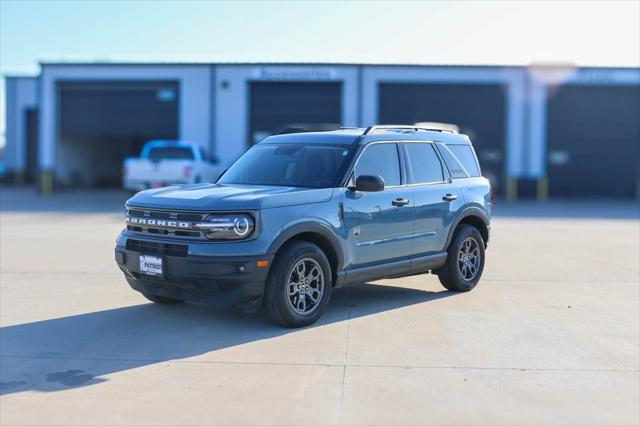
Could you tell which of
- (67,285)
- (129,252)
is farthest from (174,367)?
(67,285)

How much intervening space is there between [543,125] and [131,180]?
56.5 ft

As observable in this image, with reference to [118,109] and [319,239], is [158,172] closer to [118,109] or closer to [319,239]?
[118,109]

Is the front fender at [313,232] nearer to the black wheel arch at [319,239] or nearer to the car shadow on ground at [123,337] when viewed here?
the black wheel arch at [319,239]

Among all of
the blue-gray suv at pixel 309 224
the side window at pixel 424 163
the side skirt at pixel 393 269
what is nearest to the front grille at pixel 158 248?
the blue-gray suv at pixel 309 224

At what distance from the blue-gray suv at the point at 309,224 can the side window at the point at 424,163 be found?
1 centimetres

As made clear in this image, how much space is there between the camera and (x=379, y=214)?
779 cm

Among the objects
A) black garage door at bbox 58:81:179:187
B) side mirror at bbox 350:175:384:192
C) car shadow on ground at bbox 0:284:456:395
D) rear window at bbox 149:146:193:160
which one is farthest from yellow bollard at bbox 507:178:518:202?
side mirror at bbox 350:175:384:192

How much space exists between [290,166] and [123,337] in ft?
8.24

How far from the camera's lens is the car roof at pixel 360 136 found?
802 centimetres

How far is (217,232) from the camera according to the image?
21.9ft

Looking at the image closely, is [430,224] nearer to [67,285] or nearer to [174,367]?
[174,367]

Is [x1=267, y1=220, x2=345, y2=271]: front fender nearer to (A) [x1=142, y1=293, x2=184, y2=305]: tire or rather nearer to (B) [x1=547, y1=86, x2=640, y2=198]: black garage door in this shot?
(A) [x1=142, y1=293, x2=184, y2=305]: tire

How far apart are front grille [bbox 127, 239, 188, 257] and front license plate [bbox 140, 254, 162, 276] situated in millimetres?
60

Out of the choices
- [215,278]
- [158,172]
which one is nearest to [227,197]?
[215,278]
